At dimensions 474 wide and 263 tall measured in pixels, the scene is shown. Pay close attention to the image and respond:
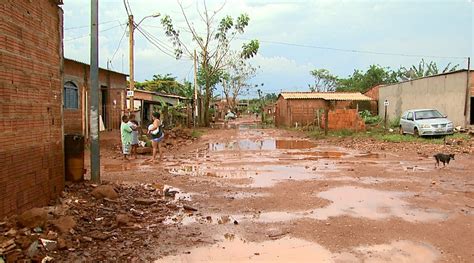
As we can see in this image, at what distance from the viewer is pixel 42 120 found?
6891 mm

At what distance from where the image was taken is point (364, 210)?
293 inches

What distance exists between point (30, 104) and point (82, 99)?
13.8 metres

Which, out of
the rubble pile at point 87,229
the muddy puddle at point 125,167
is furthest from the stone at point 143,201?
the muddy puddle at point 125,167

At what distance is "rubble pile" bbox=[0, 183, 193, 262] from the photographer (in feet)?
16.2

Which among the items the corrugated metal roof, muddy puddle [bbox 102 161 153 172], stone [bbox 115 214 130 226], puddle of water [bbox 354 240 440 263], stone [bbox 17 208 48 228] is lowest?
muddy puddle [bbox 102 161 153 172]

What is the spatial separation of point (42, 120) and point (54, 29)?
1.74 metres

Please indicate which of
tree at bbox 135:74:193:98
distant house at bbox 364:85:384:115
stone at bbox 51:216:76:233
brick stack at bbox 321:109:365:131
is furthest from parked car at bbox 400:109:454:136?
tree at bbox 135:74:193:98

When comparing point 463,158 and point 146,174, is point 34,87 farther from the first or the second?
point 463,158

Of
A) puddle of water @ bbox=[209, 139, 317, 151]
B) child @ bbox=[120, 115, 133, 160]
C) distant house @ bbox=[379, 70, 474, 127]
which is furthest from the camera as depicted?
distant house @ bbox=[379, 70, 474, 127]

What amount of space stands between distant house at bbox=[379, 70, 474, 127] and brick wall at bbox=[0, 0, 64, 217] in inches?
872

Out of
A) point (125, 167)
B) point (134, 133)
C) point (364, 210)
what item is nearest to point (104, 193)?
point (364, 210)

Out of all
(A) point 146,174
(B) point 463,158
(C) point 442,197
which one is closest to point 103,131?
(A) point 146,174

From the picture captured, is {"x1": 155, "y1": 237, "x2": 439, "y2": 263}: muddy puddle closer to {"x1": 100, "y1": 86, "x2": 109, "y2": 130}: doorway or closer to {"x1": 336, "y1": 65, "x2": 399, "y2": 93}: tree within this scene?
{"x1": 100, "y1": 86, "x2": 109, "y2": 130}: doorway

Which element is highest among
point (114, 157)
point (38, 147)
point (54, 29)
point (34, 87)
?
point (54, 29)
